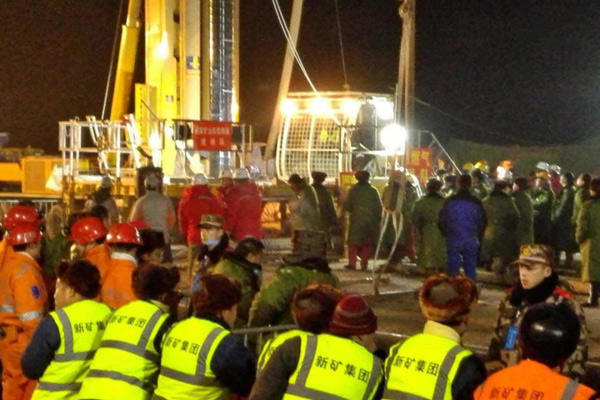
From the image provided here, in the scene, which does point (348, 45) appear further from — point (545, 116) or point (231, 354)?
point (231, 354)

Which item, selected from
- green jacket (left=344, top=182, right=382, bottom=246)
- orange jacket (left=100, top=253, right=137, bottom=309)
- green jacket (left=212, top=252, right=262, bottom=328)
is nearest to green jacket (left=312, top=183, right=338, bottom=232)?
green jacket (left=344, top=182, right=382, bottom=246)

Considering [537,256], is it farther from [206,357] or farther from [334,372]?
[206,357]

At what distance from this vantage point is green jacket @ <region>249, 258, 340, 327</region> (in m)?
6.43

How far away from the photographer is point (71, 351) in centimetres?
547

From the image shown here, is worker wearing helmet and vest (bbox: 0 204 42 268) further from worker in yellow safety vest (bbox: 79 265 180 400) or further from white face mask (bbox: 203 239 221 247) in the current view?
worker in yellow safety vest (bbox: 79 265 180 400)

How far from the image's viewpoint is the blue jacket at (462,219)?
1211cm

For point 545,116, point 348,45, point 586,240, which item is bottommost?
point 586,240

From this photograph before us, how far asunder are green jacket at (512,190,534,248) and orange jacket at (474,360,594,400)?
11.1 meters

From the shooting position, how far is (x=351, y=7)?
138 ft

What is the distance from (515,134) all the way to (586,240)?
28.2m

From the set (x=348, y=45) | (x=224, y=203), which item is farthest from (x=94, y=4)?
(x=224, y=203)

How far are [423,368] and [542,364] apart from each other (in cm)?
67

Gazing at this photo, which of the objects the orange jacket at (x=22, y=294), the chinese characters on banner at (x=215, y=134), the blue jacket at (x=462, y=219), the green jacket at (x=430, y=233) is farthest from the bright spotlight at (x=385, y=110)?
the orange jacket at (x=22, y=294)

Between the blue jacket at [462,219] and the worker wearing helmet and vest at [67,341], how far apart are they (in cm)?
720
